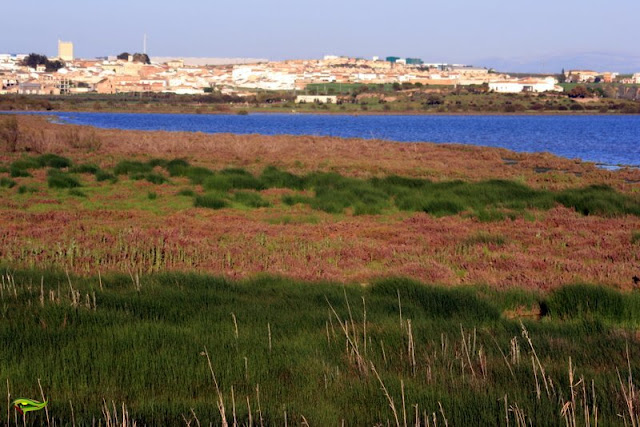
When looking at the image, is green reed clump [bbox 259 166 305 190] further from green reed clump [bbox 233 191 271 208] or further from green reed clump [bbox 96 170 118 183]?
green reed clump [bbox 96 170 118 183]

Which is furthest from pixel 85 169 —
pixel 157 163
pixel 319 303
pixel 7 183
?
pixel 319 303

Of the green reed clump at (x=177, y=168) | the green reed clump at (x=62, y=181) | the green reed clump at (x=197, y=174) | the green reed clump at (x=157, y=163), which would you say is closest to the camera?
the green reed clump at (x=62, y=181)

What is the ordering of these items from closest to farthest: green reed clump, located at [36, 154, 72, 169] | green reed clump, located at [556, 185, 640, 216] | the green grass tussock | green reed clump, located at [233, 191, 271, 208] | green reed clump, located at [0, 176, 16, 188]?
the green grass tussock → green reed clump, located at [556, 185, 640, 216] → green reed clump, located at [233, 191, 271, 208] → green reed clump, located at [0, 176, 16, 188] → green reed clump, located at [36, 154, 72, 169]

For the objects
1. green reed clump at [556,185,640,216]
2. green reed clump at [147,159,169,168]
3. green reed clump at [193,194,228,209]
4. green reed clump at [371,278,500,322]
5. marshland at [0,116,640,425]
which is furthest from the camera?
green reed clump at [147,159,169,168]

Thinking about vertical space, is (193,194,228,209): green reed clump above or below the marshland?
below

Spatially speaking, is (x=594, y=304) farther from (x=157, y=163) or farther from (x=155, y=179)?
(x=157, y=163)

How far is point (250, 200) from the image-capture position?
1991cm

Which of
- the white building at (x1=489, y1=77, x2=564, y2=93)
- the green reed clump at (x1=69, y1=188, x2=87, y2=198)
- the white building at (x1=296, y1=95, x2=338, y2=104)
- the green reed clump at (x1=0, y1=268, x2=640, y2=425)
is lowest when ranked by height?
the white building at (x1=296, y1=95, x2=338, y2=104)

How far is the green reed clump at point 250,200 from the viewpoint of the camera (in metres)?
19.7

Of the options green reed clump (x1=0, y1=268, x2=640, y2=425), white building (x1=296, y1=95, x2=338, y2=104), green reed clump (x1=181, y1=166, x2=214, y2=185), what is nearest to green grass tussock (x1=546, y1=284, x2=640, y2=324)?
green reed clump (x1=0, y1=268, x2=640, y2=425)

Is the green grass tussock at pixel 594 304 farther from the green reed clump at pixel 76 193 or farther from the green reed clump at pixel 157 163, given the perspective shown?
the green reed clump at pixel 157 163

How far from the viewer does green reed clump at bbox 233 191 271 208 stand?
19.7 meters

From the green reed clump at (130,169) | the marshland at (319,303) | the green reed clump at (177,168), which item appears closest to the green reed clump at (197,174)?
the green reed clump at (177,168)

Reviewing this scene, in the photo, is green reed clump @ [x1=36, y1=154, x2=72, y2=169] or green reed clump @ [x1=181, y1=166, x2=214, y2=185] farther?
green reed clump @ [x1=36, y1=154, x2=72, y2=169]
